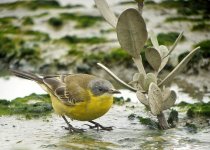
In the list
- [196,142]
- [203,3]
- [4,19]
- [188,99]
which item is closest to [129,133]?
[196,142]

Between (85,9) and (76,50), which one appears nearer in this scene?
(76,50)

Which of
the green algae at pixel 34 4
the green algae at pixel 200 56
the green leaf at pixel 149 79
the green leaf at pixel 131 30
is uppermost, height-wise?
the green algae at pixel 34 4

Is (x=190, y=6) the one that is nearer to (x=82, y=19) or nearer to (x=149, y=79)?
(x=82, y=19)

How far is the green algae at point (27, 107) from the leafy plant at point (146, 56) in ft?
5.79

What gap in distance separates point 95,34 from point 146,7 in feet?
6.47

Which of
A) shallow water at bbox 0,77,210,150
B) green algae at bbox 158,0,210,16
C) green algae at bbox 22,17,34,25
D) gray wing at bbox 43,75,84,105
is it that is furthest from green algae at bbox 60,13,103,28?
gray wing at bbox 43,75,84,105

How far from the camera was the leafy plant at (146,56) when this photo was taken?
28.8ft

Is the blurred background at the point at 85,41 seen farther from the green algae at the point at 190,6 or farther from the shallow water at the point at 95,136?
the shallow water at the point at 95,136

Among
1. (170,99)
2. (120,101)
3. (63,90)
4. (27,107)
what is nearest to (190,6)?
(120,101)

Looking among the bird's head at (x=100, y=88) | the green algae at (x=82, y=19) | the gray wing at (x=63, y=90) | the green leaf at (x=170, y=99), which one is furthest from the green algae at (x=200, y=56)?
the bird's head at (x=100, y=88)

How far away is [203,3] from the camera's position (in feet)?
56.7

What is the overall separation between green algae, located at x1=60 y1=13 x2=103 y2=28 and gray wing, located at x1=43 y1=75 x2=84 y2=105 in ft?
22.4

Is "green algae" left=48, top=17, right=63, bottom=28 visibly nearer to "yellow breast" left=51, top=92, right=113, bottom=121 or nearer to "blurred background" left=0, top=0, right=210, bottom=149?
"blurred background" left=0, top=0, right=210, bottom=149

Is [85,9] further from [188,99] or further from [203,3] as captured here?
[188,99]
